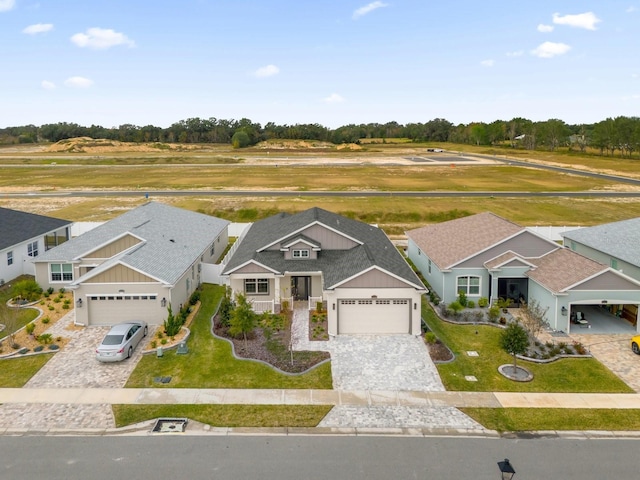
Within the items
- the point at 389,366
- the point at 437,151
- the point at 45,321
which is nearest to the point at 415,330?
the point at 389,366

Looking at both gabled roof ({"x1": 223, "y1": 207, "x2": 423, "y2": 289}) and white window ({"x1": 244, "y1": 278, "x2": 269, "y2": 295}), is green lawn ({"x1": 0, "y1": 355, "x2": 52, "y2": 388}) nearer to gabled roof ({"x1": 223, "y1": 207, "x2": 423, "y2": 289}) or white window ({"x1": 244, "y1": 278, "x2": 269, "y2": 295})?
gabled roof ({"x1": 223, "y1": 207, "x2": 423, "y2": 289})

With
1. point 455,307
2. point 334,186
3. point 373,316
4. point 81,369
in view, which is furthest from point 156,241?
point 334,186

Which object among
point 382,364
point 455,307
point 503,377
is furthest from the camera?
point 455,307

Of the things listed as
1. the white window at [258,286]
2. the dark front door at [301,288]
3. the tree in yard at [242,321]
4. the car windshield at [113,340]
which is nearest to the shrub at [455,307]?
the dark front door at [301,288]

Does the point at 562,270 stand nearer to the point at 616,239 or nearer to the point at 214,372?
the point at 616,239

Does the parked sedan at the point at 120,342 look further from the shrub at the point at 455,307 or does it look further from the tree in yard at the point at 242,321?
the shrub at the point at 455,307

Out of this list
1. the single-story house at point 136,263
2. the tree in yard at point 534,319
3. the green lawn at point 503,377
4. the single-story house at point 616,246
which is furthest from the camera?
the single-story house at point 616,246

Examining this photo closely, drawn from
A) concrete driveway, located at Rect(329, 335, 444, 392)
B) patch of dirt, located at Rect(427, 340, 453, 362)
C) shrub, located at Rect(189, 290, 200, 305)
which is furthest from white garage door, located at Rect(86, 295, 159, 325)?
patch of dirt, located at Rect(427, 340, 453, 362)
